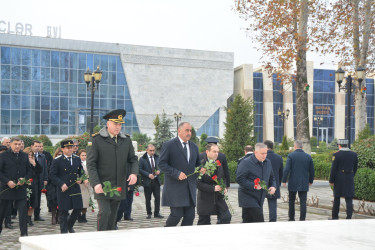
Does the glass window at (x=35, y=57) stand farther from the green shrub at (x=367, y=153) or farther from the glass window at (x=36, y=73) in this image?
the green shrub at (x=367, y=153)

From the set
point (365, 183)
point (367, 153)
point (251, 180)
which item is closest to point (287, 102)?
point (367, 153)

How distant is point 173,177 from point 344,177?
5130 millimetres

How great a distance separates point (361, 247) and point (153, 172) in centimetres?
788

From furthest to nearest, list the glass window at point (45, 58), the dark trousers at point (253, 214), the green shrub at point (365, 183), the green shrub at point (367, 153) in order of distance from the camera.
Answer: the glass window at point (45, 58) < the green shrub at point (367, 153) < the green shrub at point (365, 183) < the dark trousers at point (253, 214)

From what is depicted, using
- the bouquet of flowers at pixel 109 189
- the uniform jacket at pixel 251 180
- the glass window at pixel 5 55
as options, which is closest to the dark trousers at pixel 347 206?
the uniform jacket at pixel 251 180

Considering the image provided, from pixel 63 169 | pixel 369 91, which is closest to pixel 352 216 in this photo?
pixel 63 169

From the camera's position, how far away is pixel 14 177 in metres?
8.95

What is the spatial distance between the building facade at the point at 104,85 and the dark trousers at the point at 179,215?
160 ft

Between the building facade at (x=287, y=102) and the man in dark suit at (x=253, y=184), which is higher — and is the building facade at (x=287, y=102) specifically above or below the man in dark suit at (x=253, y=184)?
above

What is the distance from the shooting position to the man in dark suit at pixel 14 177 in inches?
346

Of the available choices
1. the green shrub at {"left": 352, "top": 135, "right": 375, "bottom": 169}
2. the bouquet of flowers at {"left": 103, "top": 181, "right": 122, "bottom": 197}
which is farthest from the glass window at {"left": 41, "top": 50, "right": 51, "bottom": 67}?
the bouquet of flowers at {"left": 103, "top": 181, "right": 122, "bottom": 197}

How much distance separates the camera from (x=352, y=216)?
11969 millimetres

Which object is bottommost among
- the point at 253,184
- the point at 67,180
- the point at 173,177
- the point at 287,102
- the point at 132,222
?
the point at 132,222

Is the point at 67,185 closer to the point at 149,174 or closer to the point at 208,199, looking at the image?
the point at 208,199
